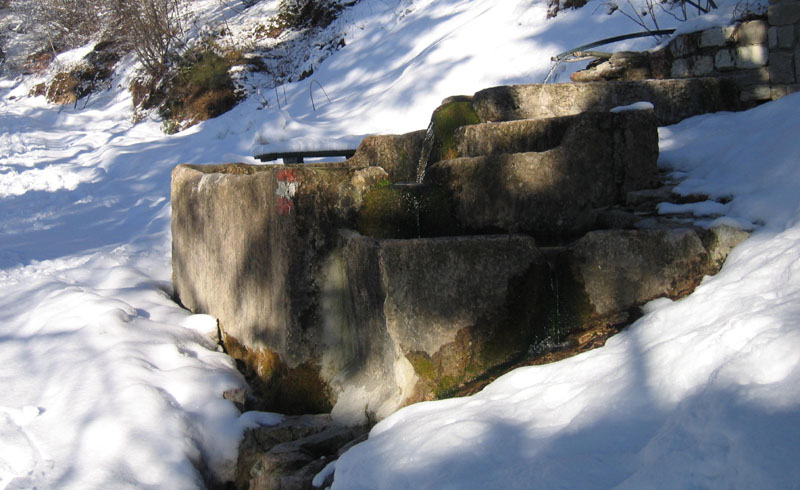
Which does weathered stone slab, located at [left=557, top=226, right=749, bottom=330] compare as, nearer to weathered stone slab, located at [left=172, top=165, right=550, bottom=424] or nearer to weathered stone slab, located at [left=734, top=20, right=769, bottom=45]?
weathered stone slab, located at [left=172, top=165, right=550, bottom=424]

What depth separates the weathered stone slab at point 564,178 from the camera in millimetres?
3107

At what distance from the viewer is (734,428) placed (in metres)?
1.44

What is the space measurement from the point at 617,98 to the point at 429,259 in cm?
216

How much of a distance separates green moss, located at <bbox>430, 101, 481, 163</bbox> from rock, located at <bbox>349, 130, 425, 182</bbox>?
234 mm

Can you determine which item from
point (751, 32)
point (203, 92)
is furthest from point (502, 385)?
point (203, 92)

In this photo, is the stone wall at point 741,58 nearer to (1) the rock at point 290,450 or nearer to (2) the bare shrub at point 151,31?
(1) the rock at point 290,450

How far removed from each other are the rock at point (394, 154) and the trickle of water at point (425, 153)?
10 centimetres

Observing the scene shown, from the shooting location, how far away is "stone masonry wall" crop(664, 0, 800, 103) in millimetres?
4164

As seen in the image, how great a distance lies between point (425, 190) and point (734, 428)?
6.51 feet

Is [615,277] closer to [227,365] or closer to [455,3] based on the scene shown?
[227,365]

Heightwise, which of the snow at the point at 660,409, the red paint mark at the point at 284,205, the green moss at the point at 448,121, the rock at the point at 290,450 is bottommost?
the rock at the point at 290,450

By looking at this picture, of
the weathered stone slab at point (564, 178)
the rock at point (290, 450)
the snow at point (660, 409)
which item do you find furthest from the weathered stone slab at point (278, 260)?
the snow at point (660, 409)

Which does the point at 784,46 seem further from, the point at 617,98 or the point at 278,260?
the point at 278,260

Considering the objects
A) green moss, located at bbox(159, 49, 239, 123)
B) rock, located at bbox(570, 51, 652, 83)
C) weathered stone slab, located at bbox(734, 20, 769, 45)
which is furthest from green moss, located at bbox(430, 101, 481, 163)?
green moss, located at bbox(159, 49, 239, 123)
